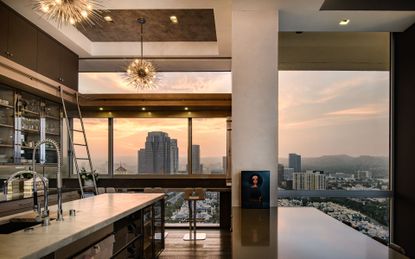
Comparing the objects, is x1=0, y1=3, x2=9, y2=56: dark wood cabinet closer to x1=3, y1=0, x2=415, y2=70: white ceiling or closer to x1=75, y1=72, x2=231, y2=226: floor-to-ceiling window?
x1=3, y1=0, x2=415, y2=70: white ceiling

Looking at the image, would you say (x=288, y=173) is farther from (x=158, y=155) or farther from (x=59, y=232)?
(x=158, y=155)

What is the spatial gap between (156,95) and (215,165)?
1.89m

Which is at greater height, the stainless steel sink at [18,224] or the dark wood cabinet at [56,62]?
the dark wood cabinet at [56,62]

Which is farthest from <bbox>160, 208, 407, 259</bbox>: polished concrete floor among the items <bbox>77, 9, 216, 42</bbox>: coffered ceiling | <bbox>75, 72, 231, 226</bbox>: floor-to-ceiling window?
<bbox>75, 72, 231, 226</bbox>: floor-to-ceiling window

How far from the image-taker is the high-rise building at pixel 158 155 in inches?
292

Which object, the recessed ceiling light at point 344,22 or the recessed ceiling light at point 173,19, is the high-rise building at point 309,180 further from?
the recessed ceiling light at point 173,19

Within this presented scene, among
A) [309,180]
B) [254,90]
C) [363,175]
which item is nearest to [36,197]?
[254,90]

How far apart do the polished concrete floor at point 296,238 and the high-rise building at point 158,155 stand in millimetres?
4252

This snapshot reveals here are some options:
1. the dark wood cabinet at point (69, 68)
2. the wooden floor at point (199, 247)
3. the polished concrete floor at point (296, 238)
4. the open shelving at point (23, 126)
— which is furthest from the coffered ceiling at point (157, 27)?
the wooden floor at point (199, 247)

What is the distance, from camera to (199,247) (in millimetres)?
5480

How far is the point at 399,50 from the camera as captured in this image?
4.76 metres

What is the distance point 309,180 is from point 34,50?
13.2ft

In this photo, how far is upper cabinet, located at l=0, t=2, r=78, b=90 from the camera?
4004mm

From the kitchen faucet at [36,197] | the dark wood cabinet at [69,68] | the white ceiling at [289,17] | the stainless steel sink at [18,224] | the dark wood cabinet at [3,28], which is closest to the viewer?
the kitchen faucet at [36,197]
